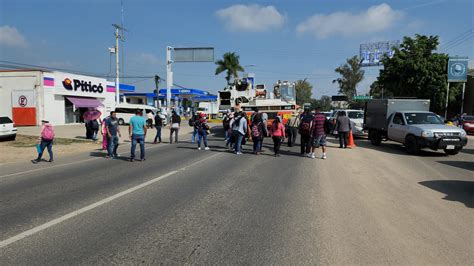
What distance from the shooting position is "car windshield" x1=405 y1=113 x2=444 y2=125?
1399 centimetres

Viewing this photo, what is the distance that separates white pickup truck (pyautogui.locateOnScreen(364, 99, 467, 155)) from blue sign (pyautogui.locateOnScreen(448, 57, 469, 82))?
13.7 m

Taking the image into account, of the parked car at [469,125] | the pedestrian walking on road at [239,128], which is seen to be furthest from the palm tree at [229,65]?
the pedestrian walking on road at [239,128]

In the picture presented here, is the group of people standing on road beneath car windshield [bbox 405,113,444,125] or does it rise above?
beneath

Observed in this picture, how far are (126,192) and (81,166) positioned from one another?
4.71 meters

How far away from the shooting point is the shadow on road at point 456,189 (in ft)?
22.0

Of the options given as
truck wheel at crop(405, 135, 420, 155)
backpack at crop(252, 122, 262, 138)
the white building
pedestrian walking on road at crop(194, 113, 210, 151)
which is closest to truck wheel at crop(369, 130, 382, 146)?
truck wheel at crop(405, 135, 420, 155)

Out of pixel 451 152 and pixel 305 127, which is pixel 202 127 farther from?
pixel 451 152

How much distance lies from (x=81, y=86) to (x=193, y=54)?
1149cm

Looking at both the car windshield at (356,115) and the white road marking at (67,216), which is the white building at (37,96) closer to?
the car windshield at (356,115)

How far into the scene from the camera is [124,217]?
532 centimetres

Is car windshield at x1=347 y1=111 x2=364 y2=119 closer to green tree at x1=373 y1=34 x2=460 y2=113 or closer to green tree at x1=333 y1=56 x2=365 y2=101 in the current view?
green tree at x1=373 y1=34 x2=460 y2=113

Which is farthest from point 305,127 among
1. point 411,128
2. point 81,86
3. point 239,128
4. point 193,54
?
point 81,86

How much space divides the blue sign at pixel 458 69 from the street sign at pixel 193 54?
2071cm

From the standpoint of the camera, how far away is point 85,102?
35.6 metres
